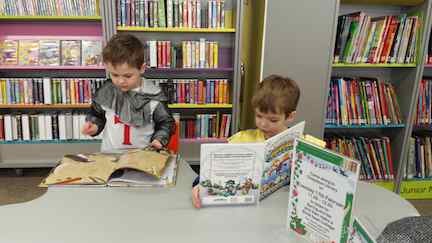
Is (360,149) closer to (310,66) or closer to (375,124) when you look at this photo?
(375,124)

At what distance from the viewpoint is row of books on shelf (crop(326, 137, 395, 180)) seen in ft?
9.10

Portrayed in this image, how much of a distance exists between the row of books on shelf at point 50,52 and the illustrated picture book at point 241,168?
2045mm

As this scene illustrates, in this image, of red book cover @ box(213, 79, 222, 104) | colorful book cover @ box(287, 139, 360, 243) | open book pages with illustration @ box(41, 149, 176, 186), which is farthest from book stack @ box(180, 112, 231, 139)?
colorful book cover @ box(287, 139, 360, 243)

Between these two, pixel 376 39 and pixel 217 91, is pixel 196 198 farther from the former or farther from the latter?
pixel 376 39

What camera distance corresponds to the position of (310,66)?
2506 mm

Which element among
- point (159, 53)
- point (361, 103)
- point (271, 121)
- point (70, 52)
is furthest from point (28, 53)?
point (361, 103)

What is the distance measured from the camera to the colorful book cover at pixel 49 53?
281 centimetres

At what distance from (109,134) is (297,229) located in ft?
3.84

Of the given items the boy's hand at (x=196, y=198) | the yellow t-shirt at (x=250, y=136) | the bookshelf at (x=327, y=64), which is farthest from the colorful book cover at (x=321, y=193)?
the bookshelf at (x=327, y=64)

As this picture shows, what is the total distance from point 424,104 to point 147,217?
248cm

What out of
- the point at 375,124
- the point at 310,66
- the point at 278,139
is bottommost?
the point at 375,124

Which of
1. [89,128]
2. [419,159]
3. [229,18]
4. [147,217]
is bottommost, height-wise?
[419,159]

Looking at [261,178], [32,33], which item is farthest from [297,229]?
[32,33]

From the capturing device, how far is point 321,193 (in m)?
0.90
